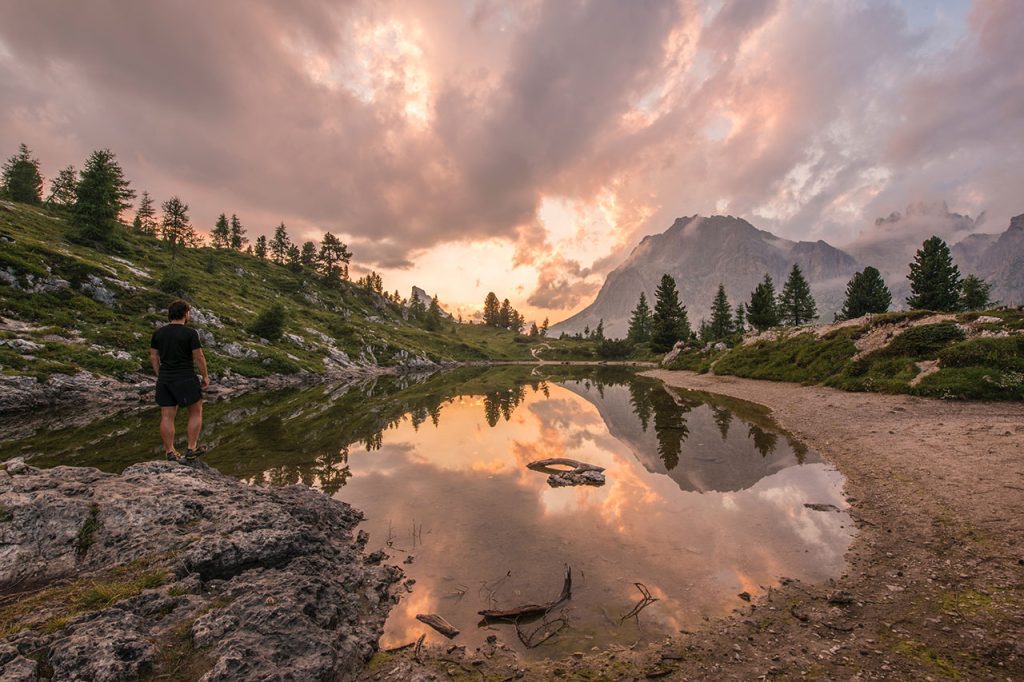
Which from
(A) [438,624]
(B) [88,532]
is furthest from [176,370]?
(A) [438,624]

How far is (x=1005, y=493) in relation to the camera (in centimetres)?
1118

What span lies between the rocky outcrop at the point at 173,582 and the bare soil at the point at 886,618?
148 cm

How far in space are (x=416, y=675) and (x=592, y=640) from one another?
306 cm

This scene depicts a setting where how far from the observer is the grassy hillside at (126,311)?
3534 centimetres

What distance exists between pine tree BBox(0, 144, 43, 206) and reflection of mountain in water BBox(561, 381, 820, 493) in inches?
5753

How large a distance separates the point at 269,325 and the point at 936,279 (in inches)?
4998

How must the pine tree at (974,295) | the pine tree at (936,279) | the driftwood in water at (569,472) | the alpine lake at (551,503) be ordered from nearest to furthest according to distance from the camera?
the alpine lake at (551,503), the driftwood in water at (569,472), the pine tree at (936,279), the pine tree at (974,295)

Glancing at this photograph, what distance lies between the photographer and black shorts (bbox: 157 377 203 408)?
11.1m

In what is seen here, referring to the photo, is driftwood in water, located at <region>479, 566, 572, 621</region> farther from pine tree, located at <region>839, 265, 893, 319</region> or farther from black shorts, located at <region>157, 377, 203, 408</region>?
pine tree, located at <region>839, 265, 893, 319</region>

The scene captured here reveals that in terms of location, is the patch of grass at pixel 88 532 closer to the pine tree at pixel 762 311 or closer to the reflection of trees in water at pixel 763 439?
the reflection of trees in water at pixel 763 439

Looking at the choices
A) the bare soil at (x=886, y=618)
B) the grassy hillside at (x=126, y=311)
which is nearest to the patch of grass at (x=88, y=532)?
the bare soil at (x=886, y=618)

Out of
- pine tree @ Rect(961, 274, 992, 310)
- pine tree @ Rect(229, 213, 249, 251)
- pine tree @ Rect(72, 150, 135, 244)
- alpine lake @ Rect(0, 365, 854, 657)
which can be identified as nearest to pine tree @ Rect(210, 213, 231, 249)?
pine tree @ Rect(229, 213, 249, 251)

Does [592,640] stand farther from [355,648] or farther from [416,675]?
[355,648]

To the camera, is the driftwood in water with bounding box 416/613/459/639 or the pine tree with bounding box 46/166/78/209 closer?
the driftwood in water with bounding box 416/613/459/639
